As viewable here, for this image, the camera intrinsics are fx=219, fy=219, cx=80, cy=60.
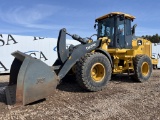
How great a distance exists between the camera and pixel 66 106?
472cm

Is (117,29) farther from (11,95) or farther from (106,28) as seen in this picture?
(11,95)

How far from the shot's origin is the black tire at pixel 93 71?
18.9ft

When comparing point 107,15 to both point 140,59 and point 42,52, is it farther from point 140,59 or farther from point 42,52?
point 42,52

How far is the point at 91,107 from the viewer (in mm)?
4672

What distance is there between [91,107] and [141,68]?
375 cm

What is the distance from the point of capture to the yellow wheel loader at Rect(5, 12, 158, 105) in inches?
181

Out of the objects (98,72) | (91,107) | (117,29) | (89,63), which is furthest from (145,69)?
(91,107)

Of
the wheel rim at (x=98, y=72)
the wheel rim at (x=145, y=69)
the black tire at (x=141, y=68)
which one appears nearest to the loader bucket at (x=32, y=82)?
the wheel rim at (x=98, y=72)

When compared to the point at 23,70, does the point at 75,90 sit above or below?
below

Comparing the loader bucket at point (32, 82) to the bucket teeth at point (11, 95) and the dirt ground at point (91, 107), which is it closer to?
the bucket teeth at point (11, 95)

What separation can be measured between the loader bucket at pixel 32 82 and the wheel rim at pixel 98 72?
152cm

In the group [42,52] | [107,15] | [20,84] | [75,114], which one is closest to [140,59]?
[107,15]

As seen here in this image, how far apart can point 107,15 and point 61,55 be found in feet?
9.42

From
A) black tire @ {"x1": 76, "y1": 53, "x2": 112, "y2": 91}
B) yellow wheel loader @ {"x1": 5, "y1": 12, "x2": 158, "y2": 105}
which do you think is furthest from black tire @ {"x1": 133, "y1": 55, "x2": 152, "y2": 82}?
black tire @ {"x1": 76, "y1": 53, "x2": 112, "y2": 91}
